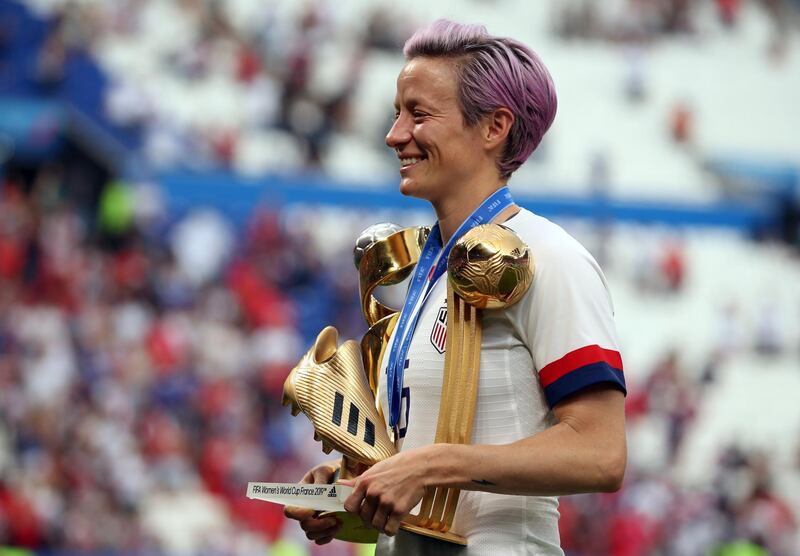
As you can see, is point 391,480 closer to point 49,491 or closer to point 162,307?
point 49,491

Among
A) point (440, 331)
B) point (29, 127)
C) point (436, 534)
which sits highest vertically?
point (29, 127)

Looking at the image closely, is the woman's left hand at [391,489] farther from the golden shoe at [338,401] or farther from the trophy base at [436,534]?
the golden shoe at [338,401]

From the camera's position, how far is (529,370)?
221 cm

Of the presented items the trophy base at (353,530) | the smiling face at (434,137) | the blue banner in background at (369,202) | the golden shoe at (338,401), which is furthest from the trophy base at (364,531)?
the blue banner in background at (369,202)

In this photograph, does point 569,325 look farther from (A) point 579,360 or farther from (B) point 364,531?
(B) point 364,531

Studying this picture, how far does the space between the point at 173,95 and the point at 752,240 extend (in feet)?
21.4

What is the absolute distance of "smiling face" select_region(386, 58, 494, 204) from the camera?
90.7 inches

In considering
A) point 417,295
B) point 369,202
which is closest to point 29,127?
point 369,202

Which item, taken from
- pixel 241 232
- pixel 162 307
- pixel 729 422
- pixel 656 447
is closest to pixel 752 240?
pixel 729 422

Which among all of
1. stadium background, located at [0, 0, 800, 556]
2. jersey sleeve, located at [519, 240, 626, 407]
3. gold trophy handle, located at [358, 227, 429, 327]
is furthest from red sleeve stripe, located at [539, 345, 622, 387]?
stadium background, located at [0, 0, 800, 556]

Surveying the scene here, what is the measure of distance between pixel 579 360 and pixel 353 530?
0.53 meters

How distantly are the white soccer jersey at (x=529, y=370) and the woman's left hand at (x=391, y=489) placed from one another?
0.56ft

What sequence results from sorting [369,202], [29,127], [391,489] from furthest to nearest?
1. [369,202]
2. [29,127]
3. [391,489]

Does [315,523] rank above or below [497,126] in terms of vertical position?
below
